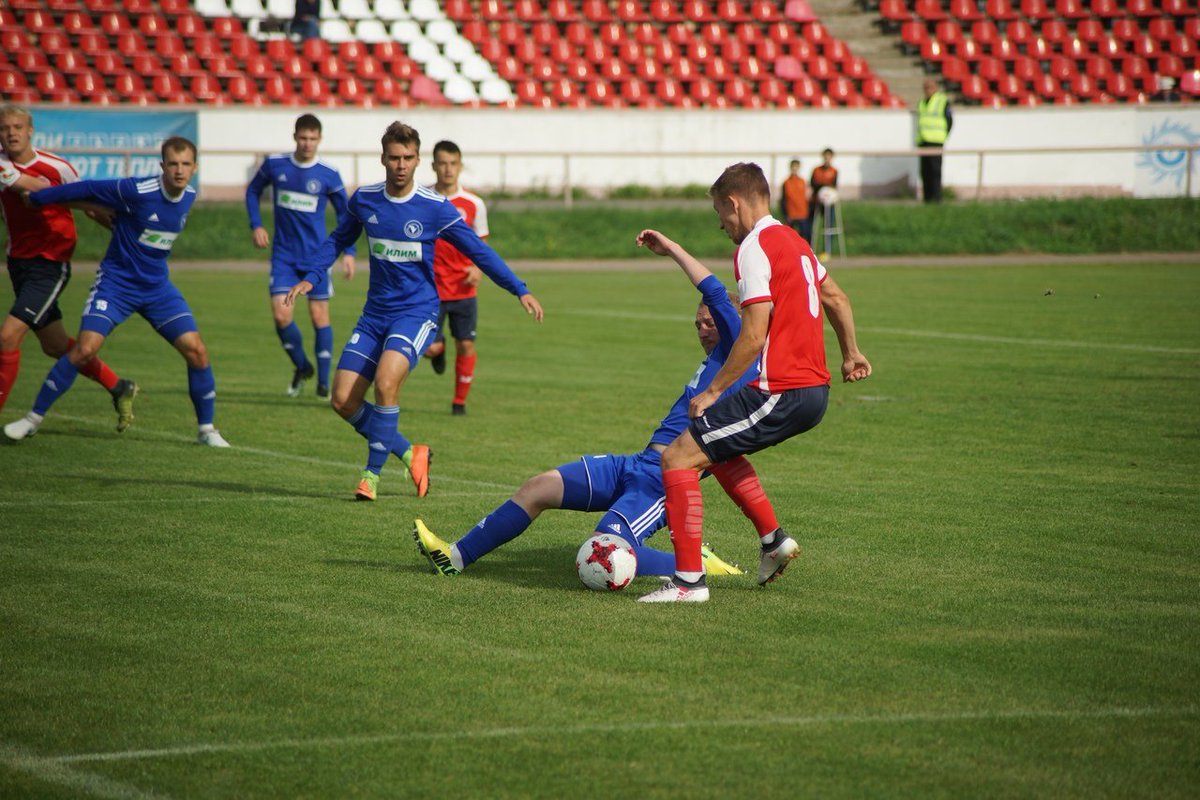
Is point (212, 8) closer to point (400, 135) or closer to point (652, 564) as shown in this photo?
point (400, 135)

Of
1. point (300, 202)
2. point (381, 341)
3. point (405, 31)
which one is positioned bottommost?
point (381, 341)

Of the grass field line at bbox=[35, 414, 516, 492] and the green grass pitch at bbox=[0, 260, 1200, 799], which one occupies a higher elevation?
the green grass pitch at bbox=[0, 260, 1200, 799]

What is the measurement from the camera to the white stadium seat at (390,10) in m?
36.8

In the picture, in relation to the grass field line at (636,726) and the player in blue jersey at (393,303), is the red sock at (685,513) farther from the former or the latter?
the player in blue jersey at (393,303)

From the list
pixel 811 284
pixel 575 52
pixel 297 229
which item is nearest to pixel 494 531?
pixel 811 284

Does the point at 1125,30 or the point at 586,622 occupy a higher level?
the point at 1125,30

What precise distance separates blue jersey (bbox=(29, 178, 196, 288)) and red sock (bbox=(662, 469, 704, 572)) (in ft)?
18.4

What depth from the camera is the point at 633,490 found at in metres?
6.99

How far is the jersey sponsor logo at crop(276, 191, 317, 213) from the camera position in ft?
46.5

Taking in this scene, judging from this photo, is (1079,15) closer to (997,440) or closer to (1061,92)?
(1061,92)

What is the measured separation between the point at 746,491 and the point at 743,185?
1.39 metres

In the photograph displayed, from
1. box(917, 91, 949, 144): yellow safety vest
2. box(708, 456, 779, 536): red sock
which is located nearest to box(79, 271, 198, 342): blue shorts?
box(708, 456, 779, 536): red sock

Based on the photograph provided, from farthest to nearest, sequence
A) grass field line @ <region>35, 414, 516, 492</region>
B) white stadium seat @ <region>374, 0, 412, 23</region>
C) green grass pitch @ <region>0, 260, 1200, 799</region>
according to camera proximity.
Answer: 1. white stadium seat @ <region>374, 0, 412, 23</region>
2. grass field line @ <region>35, 414, 516, 492</region>
3. green grass pitch @ <region>0, 260, 1200, 799</region>

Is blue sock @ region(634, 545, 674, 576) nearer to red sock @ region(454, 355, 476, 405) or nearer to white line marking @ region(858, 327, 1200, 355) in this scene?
red sock @ region(454, 355, 476, 405)
